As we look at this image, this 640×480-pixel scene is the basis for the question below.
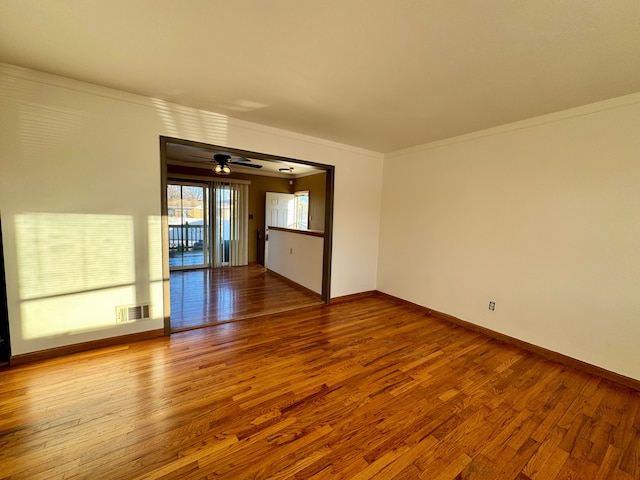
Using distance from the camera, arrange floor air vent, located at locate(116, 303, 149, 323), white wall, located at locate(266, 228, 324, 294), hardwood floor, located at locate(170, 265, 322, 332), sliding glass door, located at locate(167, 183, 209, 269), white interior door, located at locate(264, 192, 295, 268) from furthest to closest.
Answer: white interior door, located at locate(264, 192, 295, 268), sliding glass door, located at locate(167, 183, 209, 269), white wall, located at locate(266, 228, 324, 294), hardwood floor, located at locate(170, 265, 322, 332), floor air vent, located at locate(116, 303, 149, 323)

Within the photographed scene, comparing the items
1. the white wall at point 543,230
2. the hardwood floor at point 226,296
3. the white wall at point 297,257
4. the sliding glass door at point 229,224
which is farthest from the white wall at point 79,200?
the sliding glass door at point 229,224

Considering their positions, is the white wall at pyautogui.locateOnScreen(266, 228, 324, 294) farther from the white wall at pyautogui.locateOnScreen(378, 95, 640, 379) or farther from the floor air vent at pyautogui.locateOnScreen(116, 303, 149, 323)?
the floor air vent at pyautogui.locateOnScreen(116, 303, 149, 323)

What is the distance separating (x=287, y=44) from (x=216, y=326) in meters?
2.99

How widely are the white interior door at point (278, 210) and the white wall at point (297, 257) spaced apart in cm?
104

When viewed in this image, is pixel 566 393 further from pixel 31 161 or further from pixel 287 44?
pixel 31 161

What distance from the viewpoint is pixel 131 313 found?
8.97 ft

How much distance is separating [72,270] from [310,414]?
252 cm

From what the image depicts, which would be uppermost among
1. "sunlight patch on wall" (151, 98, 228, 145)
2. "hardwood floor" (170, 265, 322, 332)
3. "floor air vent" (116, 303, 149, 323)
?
"sunlight patch on wall" (151, 98, 228, 145)

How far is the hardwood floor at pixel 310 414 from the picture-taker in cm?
145

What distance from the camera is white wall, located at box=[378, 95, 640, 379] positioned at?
2.32 m

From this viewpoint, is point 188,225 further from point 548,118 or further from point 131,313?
point 548,118

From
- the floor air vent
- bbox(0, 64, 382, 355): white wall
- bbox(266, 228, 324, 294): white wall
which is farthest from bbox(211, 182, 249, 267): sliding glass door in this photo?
the floor air vent

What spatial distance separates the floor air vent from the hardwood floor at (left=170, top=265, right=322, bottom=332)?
1.29ft

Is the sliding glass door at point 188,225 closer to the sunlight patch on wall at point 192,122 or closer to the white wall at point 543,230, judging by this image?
the sunlight patch on wall at point 192,122
